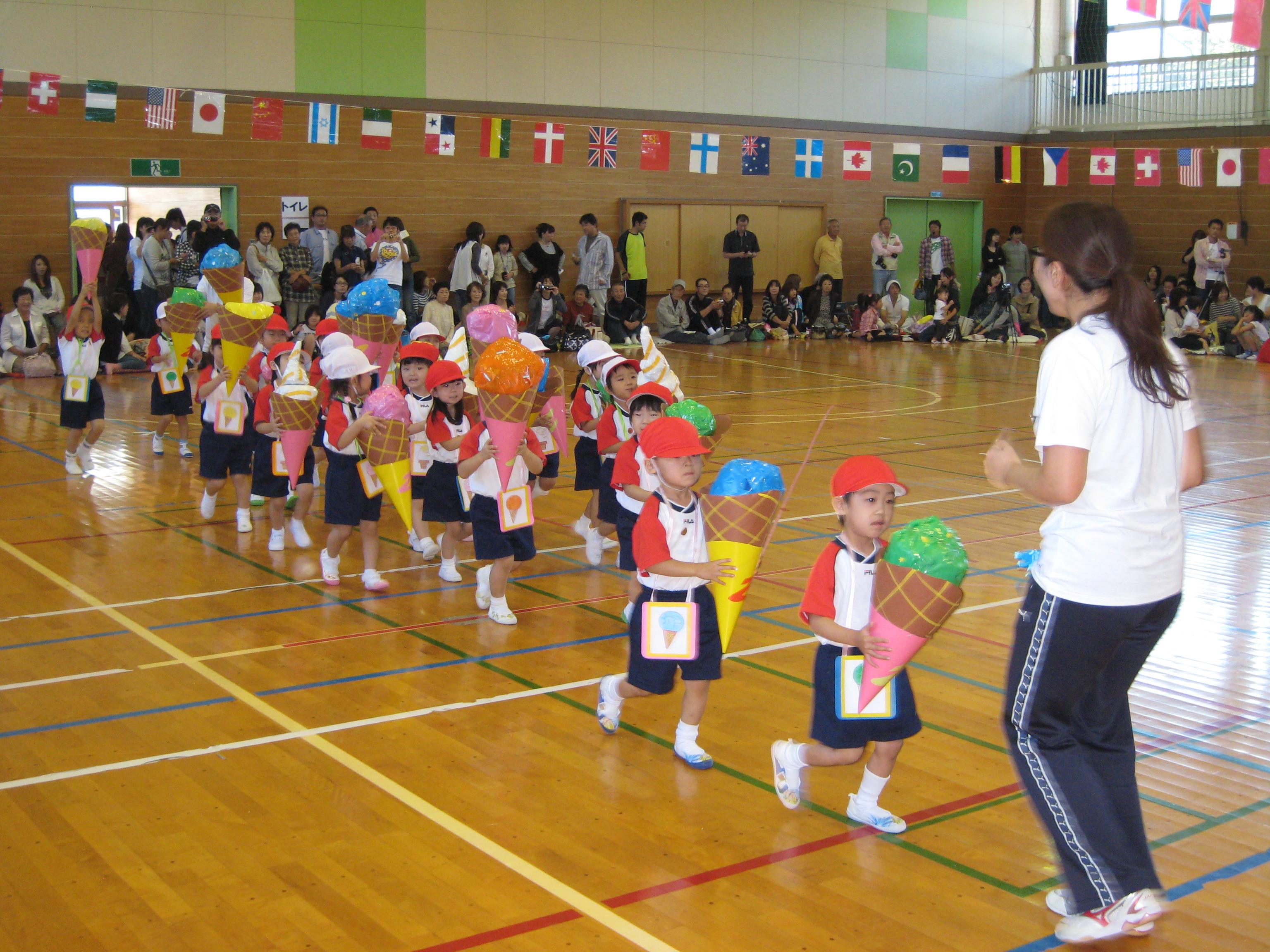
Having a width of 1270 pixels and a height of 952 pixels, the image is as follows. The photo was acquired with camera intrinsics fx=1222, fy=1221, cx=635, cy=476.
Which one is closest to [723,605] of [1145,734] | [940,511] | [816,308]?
[1145,734]

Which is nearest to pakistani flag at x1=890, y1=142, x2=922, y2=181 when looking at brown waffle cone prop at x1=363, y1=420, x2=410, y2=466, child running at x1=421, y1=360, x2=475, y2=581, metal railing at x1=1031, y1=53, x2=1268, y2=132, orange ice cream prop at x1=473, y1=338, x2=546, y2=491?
metal railing at x1=1031, y1=53, x2=1268, y2=132

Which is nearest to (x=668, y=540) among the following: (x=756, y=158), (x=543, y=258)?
(x=543, y=258)

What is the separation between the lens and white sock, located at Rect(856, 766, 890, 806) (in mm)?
3959

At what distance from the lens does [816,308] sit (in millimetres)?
23391

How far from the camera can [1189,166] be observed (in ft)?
72.8

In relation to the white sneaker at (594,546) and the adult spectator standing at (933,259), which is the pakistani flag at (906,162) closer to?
the adult spectator standing at (933,259)

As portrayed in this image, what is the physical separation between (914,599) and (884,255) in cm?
2083

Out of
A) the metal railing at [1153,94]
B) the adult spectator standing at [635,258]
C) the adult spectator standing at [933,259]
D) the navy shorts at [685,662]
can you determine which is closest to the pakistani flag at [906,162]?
the adult spectator standing at [933,259]

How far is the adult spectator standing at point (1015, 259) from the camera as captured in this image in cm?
2383

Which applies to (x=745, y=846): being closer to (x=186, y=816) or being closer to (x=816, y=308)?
(x=186, y=816)

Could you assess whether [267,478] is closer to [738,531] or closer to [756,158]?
[738,531]

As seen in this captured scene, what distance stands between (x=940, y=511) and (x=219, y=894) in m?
6.25

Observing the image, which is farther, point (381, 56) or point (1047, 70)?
point (1047, 70)

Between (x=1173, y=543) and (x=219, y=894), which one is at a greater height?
(x=1173, y=543)
